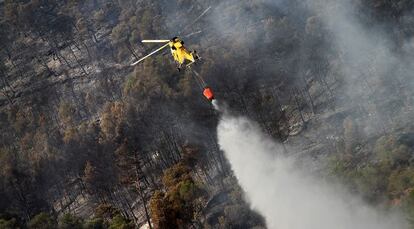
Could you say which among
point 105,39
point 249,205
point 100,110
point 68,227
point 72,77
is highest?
point 105,39

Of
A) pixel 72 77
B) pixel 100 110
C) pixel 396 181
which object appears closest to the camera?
pixel 396 181

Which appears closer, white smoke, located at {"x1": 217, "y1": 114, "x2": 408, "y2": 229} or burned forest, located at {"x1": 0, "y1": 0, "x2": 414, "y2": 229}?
white smoke, located at {"x1": 217, "y1": 114, "x2": 408, "y2": 229}

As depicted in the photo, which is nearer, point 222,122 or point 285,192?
point 285,192

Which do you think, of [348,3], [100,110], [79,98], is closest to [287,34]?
[348,3]

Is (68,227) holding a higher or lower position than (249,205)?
higher

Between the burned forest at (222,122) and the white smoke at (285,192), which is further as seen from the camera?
the burned forest at (222,122)

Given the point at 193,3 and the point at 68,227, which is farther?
the point at 193,3

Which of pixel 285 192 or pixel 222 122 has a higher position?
pixel 222 122

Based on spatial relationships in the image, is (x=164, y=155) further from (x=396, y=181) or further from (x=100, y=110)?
(x=396, y=181)
